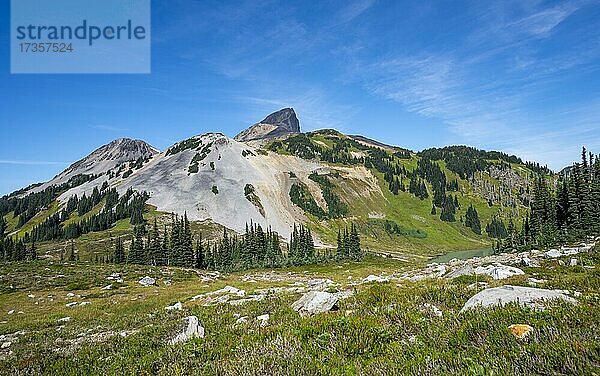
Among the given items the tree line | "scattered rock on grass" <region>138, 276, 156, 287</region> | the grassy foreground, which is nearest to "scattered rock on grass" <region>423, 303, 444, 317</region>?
the grassy foreground

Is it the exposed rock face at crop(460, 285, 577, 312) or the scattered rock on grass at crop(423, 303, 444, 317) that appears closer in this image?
the exposed rock face at crop(460, 285, 577, 312)

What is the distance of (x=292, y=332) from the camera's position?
907cm

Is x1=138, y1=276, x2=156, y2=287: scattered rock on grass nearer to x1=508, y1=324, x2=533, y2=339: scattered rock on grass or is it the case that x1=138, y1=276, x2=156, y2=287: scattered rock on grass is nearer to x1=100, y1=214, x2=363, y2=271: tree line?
x1=100, y1=214, x2=363, y2=271: tree line

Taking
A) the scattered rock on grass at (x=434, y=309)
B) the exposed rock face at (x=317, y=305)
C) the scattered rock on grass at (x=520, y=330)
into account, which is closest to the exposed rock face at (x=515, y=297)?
the scattered rock on grass at (x=434, y=309)

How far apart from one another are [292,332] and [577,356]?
6073 mm

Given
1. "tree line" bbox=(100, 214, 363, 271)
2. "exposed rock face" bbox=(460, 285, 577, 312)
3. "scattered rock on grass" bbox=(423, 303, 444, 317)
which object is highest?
"exposed rock face" bbox=(460, 285, 577, 312)

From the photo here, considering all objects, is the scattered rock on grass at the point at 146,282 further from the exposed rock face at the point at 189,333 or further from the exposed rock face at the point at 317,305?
the exposed rock face at the point at 317,305

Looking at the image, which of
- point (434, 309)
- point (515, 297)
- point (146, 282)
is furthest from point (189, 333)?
point (146, 282)

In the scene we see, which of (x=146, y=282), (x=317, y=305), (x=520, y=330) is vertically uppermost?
→ (x=520, y=330)

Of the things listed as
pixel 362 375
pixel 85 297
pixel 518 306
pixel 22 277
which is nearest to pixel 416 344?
pixel 362 375

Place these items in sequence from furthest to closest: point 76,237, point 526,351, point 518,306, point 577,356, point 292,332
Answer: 1. point 76,237
2. point 292,332
3. point 518,306
4. point 526,351
5. point 577,356

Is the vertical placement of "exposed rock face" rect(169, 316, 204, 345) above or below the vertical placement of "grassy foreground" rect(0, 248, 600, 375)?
below

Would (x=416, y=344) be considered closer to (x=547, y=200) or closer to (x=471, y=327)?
(x=471, y=327)

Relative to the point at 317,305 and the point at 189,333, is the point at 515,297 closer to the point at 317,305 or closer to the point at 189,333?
the point at 317,305
